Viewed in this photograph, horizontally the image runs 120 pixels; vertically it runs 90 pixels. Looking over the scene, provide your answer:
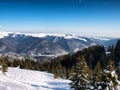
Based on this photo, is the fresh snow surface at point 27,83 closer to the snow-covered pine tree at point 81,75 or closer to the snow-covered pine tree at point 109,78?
the snow-covered pine tree at point 81,75

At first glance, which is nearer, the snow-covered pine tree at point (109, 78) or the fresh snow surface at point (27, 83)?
the snow-covered pine tree at point (109, 78)

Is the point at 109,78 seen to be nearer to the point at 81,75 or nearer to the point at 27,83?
the point at 81,75

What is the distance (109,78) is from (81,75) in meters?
6.06

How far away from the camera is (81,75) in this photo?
43031mm

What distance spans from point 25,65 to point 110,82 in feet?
347

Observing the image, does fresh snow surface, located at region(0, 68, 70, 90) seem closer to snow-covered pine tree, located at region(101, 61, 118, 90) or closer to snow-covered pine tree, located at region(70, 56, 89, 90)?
snow-covered pine tree, located at region(70, 56, 89, 90)

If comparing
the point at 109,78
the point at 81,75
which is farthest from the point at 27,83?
the point at 109,78

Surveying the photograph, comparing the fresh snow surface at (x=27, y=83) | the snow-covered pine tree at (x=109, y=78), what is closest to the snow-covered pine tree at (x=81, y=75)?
the snow-covered pine tree at (x=109, y=78)

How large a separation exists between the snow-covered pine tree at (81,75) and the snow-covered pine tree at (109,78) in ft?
13.8

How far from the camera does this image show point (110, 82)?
127ft

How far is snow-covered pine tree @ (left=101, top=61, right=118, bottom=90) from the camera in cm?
3830

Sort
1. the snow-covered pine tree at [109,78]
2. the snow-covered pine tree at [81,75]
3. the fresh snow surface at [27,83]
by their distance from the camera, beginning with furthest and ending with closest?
the snow-covered pine tree at [81,75], the fresh snow surface at [27,83], the snow-covered pine tree at [109,78]

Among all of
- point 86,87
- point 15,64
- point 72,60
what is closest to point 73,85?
point 86,87

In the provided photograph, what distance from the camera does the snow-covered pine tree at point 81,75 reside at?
41594 mm
